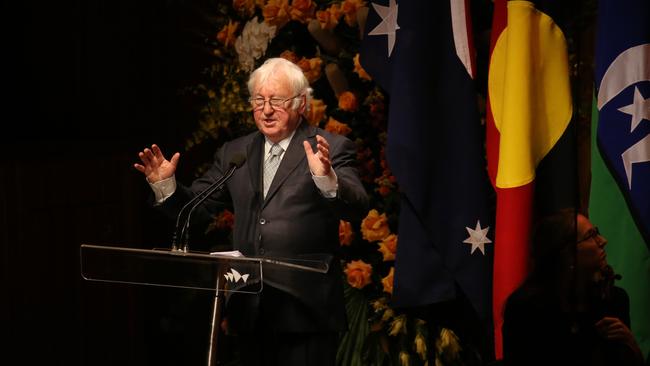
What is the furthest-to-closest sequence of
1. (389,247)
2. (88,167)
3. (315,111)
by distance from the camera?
1. (88,167)
2. (315,111)
3. (389,247)

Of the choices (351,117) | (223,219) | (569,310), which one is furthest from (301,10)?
(569,310)

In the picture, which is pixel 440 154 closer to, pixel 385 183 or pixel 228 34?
pixel 385 183

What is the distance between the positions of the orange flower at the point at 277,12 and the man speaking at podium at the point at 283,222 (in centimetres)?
61

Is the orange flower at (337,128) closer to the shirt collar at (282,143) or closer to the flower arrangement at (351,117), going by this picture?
the flower arrangement at (351,117)

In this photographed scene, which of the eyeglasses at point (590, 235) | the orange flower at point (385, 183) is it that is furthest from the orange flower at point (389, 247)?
the eyeglasses at point (590, 235)

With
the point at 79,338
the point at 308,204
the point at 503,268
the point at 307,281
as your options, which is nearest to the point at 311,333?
the point at 307,281

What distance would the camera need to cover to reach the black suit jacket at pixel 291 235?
3393 millimetres

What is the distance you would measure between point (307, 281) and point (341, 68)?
1.06 m

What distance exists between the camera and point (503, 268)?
3.42m

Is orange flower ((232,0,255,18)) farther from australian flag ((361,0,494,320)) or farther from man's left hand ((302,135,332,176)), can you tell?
man's left hand ((302,135,332,176))

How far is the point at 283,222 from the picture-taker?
3.41m

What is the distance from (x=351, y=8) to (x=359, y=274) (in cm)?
100

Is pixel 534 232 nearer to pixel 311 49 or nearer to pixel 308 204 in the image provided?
pixel 308 204

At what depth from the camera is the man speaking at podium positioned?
3.39 metres
